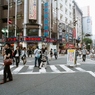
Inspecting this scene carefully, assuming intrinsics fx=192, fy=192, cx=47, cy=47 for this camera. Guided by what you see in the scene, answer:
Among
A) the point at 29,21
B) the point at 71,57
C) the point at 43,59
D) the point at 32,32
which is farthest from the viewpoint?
the point at 29,21

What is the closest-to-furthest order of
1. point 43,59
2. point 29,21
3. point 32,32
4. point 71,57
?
point 43,59 → point 71,57 → point 32,32 → point 29,21

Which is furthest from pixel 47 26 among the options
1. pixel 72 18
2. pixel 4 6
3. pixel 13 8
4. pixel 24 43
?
pixel 72 18

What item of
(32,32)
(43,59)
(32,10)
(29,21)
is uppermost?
(32,10)

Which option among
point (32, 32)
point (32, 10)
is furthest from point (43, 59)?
point (32, 10)

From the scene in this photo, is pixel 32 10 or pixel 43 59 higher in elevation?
pixel 32 10

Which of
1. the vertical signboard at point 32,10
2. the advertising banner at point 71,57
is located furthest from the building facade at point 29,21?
the advertising banner at point 71,57

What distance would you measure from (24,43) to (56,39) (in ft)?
36.5

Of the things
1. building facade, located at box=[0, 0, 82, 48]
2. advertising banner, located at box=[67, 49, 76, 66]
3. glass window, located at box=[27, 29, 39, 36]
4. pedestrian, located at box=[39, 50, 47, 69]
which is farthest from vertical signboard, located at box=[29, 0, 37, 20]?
advertising banner, located at box=[67, 49, 76, 66]

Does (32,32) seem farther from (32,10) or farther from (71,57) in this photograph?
(71,57)

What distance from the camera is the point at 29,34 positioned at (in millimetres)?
42000

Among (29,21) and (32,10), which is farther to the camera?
(29,21)

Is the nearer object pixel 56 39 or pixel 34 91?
pixel 34 91

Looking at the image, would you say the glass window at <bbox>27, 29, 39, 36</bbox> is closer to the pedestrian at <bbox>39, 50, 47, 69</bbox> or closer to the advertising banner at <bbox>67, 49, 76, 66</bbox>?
the pedestrian at <bbox>39, 50, 47, 69</bbox>

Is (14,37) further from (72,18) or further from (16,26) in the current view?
(72,18)
